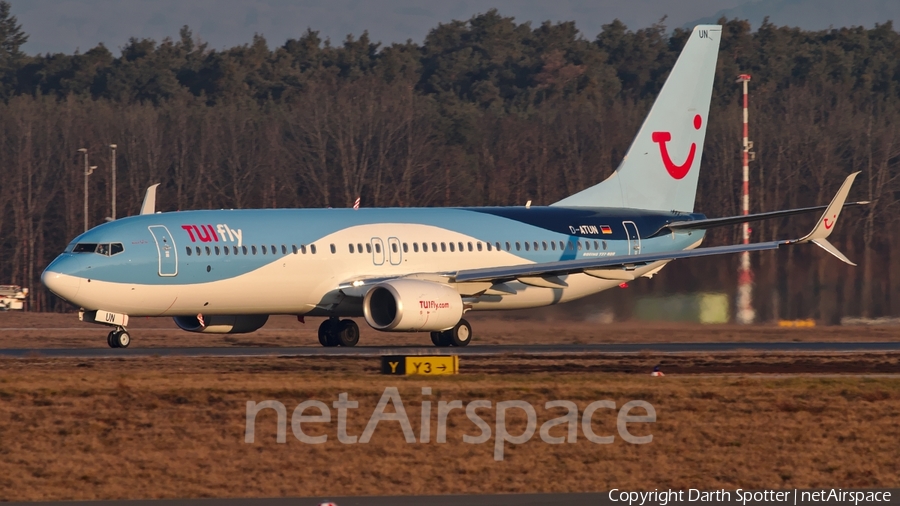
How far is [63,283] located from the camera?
2969 cm

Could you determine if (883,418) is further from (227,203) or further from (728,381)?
(227,203)

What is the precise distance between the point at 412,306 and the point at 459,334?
2.81m

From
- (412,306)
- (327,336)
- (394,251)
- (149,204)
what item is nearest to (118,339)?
(149,204)

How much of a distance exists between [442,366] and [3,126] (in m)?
61.6

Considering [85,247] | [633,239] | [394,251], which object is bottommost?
[394,251]

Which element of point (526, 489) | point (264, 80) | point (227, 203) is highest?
point (264, 80)

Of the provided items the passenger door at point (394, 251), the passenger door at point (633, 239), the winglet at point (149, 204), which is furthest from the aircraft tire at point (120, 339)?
the passenger door at point (633, 239)

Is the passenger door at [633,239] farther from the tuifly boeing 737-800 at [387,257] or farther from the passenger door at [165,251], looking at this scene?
the passenger door at [165,251]

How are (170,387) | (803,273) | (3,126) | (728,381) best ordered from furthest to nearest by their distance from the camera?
(3,126), (803,273), (728,381), (170,387)

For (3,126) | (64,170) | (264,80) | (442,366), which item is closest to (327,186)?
(64,170)

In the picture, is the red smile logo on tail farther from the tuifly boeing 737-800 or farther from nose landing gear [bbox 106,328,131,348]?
nose landing gear [bbox 106,328,131,348]

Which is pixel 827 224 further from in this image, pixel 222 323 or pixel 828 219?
pixel 222 323

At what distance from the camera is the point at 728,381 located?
23250 millimetres

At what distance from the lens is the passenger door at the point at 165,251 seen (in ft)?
101
